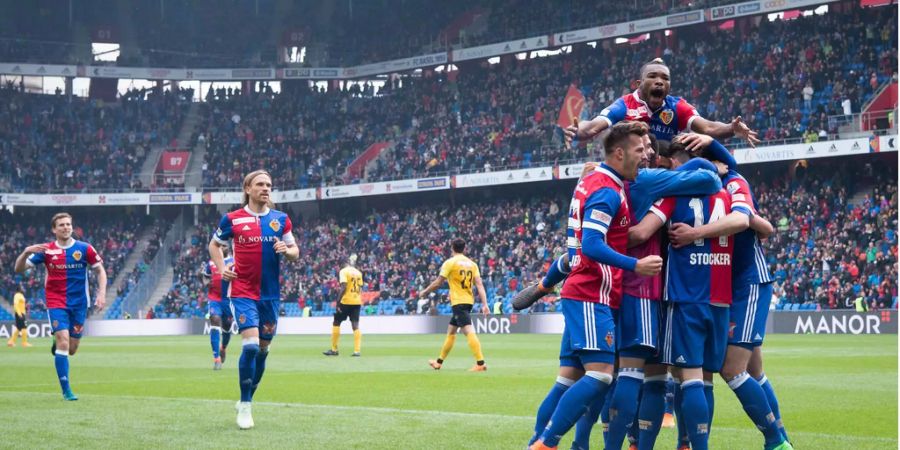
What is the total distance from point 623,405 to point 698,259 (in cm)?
114

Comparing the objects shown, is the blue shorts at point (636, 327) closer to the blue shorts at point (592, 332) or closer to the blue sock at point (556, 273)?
the blue shorts at point (592, 332)

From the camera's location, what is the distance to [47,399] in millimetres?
14062

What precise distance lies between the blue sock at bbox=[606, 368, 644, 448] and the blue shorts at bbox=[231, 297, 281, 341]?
195 inches

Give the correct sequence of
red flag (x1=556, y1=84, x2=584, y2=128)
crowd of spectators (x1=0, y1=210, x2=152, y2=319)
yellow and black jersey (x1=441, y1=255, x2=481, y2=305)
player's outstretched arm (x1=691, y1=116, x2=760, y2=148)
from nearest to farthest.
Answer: player's outstretched arm (x1=691, y1=116, x2=760, y2=148) < yellow and black jersey (x1=441, y1=255, x2=481, y2=305) < red flag (x1=556, y1=84, x2=584, y2=128) < crowd of spectators (x1=0, y1=210, x2=152, y2=319)

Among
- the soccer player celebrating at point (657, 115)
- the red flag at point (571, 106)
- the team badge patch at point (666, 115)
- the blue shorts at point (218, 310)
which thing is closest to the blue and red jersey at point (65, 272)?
the blue shorts at point (218, 310)

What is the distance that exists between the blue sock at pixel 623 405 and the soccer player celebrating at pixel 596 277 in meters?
0.10

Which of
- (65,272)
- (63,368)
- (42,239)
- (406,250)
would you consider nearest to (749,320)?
(63,368)

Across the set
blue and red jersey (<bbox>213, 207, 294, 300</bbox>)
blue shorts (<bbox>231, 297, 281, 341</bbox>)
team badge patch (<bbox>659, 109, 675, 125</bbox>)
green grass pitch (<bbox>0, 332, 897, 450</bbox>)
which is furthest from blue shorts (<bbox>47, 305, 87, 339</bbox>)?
team badge patch (<bbox>659, 109, 675, 125</bbox>)

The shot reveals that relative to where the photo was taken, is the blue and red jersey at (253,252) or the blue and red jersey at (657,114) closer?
the blue and red jersey at (657,114)

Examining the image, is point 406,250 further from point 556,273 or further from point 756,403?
point 756,403

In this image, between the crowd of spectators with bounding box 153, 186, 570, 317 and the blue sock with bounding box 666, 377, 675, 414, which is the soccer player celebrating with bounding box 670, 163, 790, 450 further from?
the crowd of spectators with bounding box 153, 186, 570, 317

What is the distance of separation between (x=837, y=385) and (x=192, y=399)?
27.6ft

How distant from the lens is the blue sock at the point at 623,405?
23.5ft

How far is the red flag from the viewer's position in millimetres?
48906
